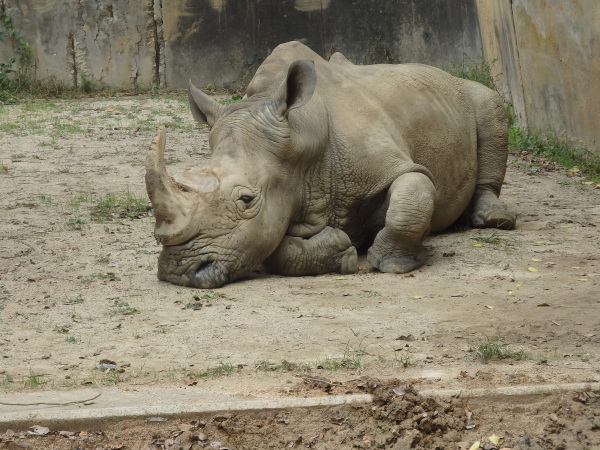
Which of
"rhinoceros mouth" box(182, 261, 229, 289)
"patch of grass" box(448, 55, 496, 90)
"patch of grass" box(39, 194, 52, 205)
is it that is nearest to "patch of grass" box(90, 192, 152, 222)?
"patch of grass" box(39, 194, 52, 205)

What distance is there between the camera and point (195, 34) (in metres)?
17.5

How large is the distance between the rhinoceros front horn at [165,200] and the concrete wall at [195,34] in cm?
1075

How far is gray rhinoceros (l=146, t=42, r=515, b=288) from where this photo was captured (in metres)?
7.11

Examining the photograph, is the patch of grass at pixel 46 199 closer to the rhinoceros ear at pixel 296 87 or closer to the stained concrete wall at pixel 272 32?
the rhinoceros ear at pixel 296 87

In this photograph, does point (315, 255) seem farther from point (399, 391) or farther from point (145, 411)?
point (145, 411)

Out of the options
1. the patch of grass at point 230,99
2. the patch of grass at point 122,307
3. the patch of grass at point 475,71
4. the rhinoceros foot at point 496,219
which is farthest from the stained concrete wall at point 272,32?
the patch of grass at point 122,307

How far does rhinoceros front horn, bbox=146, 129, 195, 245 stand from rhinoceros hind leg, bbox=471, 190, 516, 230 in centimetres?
303

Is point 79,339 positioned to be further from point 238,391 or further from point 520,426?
point 520,426

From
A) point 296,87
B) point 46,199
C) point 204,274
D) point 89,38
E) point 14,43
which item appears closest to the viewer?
point 204,274

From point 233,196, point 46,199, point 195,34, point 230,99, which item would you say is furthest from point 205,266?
point 195,34

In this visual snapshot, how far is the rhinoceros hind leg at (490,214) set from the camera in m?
9.06

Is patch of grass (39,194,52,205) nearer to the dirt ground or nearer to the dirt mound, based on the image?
the dirt ground

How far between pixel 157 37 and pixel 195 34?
23.9 inches

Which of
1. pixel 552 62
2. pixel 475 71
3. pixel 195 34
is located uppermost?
pixel 552 62
